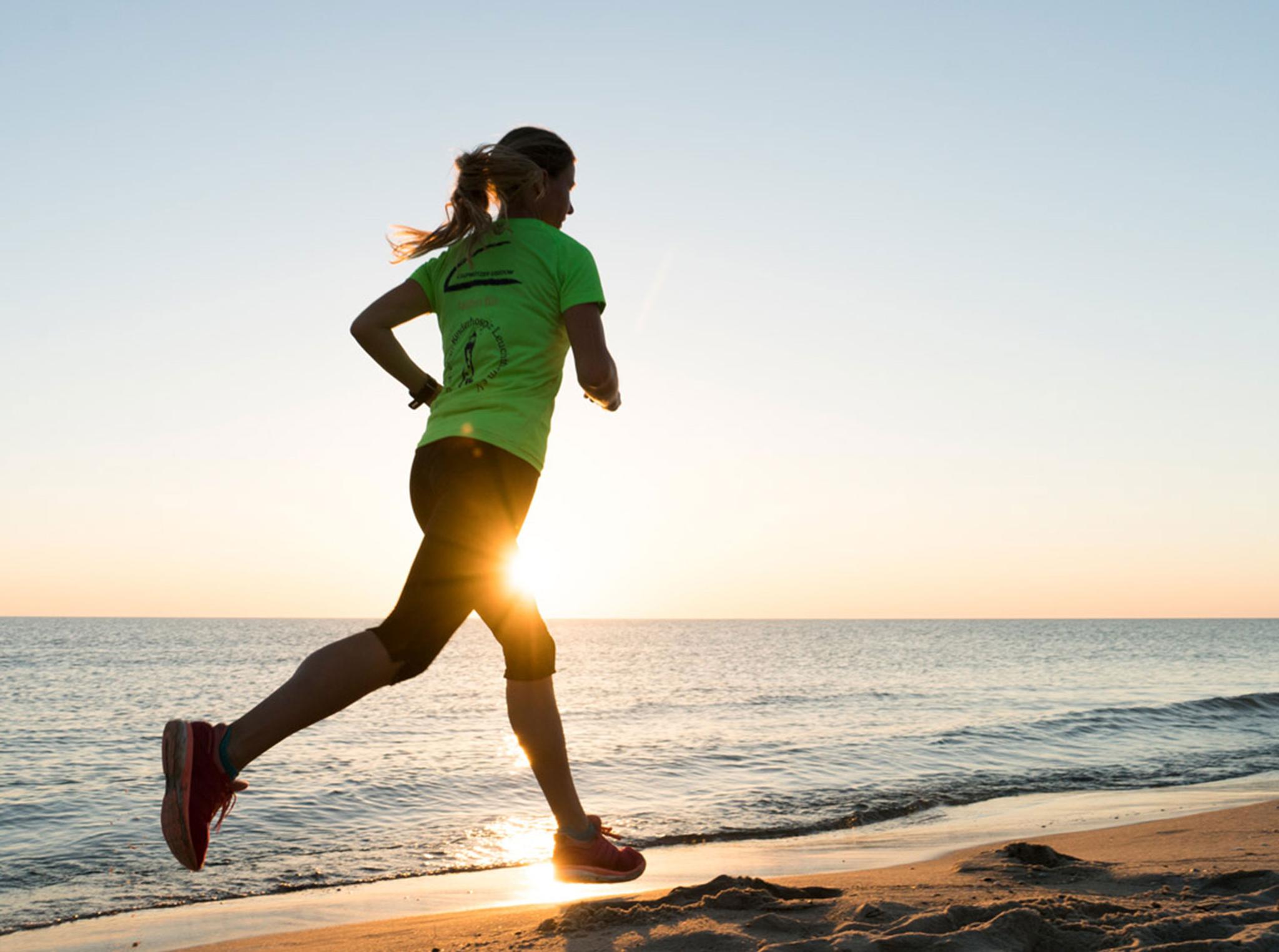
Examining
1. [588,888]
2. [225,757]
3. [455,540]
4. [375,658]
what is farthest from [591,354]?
[588,888]

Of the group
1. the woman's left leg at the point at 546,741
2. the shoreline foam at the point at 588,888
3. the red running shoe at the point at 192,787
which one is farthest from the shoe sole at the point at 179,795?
the shoreline foam at the point at 588,888

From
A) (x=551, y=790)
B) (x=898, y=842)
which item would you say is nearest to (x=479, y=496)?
(x=551, y=790)

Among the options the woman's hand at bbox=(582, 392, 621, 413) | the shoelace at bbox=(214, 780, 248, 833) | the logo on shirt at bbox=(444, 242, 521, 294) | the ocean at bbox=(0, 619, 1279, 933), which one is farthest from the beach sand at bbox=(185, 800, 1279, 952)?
the ocean at bbox=(0, 619, 1279, 933)

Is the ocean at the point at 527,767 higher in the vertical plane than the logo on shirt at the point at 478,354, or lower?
lower

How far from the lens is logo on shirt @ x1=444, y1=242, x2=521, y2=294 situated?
103 inches

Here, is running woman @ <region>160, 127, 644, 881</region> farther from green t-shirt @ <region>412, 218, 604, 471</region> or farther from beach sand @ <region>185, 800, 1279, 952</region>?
beach sand @ <region>185, 800, 1279, 952</region>

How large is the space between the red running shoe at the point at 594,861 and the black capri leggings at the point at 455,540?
0.84 meters

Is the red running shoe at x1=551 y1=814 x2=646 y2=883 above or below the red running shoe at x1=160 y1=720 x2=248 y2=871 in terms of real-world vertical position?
below

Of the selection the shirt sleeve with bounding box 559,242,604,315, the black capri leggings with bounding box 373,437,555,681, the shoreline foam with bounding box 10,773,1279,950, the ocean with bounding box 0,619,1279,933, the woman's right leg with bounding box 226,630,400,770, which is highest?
the shirt sleeve with bounding box 559,242,604,315

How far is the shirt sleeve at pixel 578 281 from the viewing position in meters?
2.55

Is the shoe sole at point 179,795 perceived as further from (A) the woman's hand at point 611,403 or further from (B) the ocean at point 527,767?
(B) the ocean at point 527,767

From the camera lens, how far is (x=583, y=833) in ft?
9.76

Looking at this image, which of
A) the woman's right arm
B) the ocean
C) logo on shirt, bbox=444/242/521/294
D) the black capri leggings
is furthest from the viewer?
the ocean

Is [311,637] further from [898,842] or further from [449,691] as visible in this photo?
[898,842]
